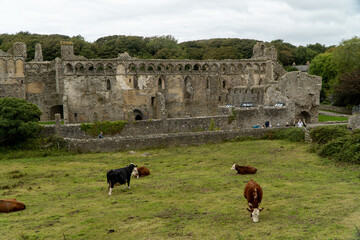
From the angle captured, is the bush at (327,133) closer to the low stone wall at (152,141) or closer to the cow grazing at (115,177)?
the low stone wall at (152,141)

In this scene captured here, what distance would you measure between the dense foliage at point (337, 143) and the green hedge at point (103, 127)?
16.1 metres

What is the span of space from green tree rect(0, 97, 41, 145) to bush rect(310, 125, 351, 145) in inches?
835

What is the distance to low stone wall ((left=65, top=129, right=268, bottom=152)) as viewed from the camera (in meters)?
25.0

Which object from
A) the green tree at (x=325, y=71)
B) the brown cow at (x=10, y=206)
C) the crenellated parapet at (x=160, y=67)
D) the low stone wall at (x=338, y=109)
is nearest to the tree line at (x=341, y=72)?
the green tree at (x=325, y=71)

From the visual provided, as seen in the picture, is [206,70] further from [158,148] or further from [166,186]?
[166,186]

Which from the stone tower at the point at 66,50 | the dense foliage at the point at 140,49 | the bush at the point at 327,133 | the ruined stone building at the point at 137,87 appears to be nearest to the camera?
the bush at the point at 327,133

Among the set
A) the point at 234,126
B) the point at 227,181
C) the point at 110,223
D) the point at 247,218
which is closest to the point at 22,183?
the point at 110,223

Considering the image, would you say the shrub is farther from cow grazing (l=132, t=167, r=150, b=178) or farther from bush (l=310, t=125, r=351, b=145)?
cow grazing (l=132, t=167, r=150, b=178)

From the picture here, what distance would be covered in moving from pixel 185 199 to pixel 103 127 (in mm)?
18152

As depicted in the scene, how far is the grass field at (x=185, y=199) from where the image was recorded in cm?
952

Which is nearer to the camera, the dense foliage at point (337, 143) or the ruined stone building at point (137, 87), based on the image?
the dense foliage at point (337, 143)

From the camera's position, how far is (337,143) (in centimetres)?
2034

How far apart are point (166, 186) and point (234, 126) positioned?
60.8 feet

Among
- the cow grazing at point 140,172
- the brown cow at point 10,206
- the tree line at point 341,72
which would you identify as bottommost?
the cow grazing at point 140,172
